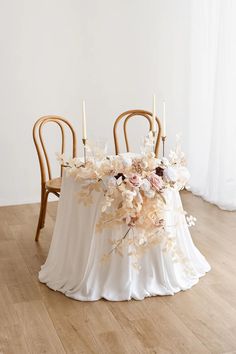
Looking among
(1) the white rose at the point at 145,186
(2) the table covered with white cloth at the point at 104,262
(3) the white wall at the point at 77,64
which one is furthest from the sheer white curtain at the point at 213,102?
(1) the white rose at the point at 145,186

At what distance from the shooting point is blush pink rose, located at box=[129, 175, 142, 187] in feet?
9.08

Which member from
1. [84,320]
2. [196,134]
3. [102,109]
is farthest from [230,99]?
[84,320]

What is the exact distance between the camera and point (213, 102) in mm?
4898

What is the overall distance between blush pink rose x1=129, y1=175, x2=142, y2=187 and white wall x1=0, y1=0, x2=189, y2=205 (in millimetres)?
2293

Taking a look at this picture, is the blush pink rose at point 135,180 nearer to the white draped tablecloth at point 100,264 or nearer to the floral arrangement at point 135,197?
the floral arrangement at point 135,197

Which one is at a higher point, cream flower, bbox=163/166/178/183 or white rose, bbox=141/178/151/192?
cream flower, bbox=163/166/178/183

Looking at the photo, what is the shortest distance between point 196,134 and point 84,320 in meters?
2.93

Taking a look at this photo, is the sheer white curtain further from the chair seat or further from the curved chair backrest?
the chair seat

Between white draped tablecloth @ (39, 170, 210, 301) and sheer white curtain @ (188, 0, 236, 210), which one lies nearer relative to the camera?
white draped tablecloth @ (39, 170, 210, 301)

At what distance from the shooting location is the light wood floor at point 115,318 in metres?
2.49

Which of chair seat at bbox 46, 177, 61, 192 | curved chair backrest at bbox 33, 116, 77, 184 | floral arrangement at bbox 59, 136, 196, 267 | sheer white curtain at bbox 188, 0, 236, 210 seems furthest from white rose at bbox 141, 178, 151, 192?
sheer white curtain at bbox 188, 0, 236, 210

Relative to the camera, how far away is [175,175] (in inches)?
115

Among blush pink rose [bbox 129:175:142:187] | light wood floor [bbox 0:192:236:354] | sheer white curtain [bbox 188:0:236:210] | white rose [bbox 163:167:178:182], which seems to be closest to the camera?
light wood floor [bbox 0:192:236:354]

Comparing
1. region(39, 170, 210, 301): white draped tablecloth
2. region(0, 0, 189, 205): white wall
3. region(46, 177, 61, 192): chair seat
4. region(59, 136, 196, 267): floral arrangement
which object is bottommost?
region(39, 170, 210, 301): white draped tablecloth
